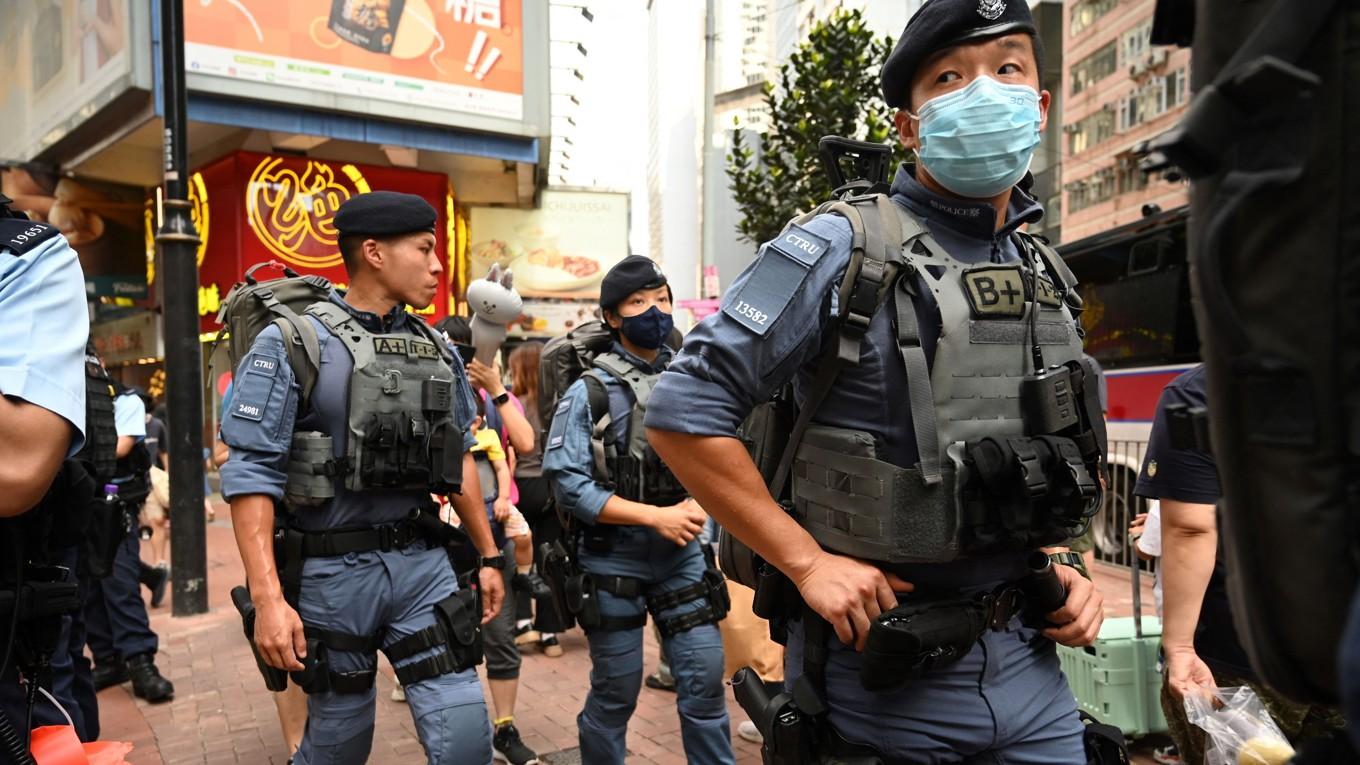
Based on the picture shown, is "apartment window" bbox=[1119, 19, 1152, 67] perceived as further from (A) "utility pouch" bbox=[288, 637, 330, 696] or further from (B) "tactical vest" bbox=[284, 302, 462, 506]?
(A) "utility pouch" bbox=[288, 637, 330, 696]

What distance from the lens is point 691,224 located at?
47.3 metres

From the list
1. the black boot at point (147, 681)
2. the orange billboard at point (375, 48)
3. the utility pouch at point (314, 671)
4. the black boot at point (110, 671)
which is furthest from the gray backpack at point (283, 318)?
the orange billboard at point (375, 48)

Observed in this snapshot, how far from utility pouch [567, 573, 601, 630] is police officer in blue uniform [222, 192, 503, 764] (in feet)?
2.14

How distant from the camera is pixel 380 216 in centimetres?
327

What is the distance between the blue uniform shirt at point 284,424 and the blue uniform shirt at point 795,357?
159 centimetres

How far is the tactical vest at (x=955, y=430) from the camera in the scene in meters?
1.79

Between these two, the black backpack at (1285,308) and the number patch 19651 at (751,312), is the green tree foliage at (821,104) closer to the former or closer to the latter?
the number patch 19651 at (751,312)

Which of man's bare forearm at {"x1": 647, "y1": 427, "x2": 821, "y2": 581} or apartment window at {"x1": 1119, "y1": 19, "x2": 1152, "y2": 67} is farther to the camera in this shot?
apartment window at {"x1": 1119, "y1": 19, "x2": 1152, "y2": 67}

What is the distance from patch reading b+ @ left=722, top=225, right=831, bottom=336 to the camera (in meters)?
1.82

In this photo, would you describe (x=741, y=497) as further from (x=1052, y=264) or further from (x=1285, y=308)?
(x=1285, y=308)

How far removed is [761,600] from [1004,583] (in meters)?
0.50

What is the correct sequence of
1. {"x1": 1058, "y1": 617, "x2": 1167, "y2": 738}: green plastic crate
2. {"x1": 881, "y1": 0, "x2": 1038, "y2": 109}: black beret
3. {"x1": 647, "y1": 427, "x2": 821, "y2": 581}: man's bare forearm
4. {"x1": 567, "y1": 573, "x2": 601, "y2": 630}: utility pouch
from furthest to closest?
{"x1": 1058, "y1": 617, "x2": 1167, "y2": 738}: green plastic crate → {"x1": 567, "y1": 573, "x2": 601, "y2": 630}: utility pouch → {"x1": 881, "y1": 0, "x2": 1038, "y2": 109}: black beret → {"x1": 647, "y1": 427, "x2": 821, "y2": 581}: man's bare forearm

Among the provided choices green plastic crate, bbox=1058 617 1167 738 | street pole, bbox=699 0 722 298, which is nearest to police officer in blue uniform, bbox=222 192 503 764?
green plastic crate, bbox=1058 617 1167 738

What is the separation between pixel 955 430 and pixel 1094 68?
28474 millimetres
